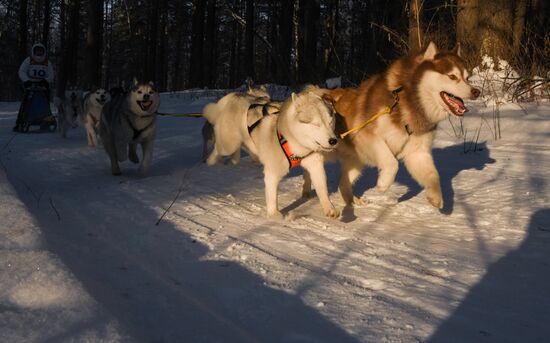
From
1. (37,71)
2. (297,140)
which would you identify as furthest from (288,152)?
(37,71)

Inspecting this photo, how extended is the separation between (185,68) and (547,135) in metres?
54.6

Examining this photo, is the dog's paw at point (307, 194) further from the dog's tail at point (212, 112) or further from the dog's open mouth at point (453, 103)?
the dog's open mouth at point (453, 103)

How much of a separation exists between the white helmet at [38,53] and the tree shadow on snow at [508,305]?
Answer: 34.6 ft

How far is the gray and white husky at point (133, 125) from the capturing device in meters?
6.41

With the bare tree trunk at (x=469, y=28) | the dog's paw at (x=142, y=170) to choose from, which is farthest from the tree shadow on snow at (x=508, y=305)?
the bare tree trunk at (x=469, y=28)

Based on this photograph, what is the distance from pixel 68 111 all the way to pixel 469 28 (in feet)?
27.7

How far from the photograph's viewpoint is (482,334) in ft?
7.42

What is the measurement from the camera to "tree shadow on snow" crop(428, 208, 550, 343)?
7.42 feet

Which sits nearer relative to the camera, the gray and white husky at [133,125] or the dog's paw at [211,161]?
the gray and white husky at [133,125]

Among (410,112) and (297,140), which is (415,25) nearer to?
(410,112)

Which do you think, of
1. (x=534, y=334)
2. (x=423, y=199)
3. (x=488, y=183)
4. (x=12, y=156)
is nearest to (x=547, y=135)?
(x=488, y=183)

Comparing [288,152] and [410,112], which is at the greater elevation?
[410,112]

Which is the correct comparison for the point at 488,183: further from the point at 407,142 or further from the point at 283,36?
the point at 283,36

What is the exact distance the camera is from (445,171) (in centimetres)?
616
